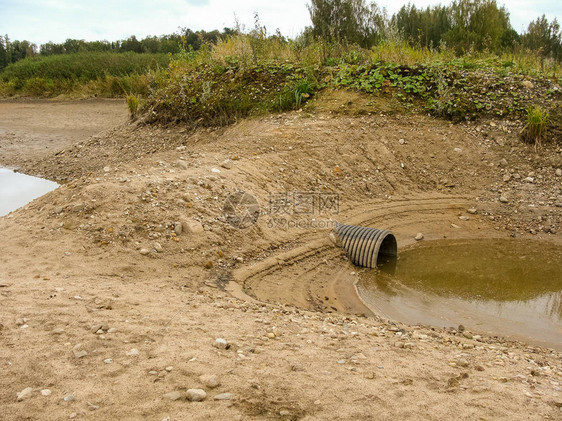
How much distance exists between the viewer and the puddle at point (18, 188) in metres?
9.33

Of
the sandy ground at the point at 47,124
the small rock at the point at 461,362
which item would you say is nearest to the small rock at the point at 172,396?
the small rock at the point at 461,362

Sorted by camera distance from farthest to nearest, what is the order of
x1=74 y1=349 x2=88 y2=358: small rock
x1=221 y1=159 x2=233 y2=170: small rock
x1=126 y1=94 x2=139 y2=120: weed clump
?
1. x1=126 y1=94 x2=139 y2=120: weed clump
2. x1=221 y1=159 x2=233 y2=170: small rock
3. x1=74 y1=349 x2=88 y2=358: small rock

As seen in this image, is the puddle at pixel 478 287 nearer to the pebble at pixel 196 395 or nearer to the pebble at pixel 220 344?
the pebble at pixel 220 344

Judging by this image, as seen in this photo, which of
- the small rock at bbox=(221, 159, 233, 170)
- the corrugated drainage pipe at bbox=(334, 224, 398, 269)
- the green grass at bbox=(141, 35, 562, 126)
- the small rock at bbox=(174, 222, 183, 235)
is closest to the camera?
the small rock at bbox=(174, 222, 183, 235)

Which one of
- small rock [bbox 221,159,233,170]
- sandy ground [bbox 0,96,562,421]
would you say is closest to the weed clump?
sandy ground [bbox 0,96,562,421]

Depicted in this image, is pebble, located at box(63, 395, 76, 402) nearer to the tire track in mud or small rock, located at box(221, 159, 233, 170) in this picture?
the tire track in mud

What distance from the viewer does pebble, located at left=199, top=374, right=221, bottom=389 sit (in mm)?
3150

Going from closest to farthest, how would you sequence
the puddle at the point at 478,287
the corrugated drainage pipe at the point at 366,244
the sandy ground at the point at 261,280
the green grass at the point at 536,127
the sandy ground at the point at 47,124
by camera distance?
the sandy ground at the point at 261,280
the puddle at the point at 478,287
the corrugated drainage pipe at the point at 366,244
the green grass at the point at 536,127
the sandy ground at the point at 47,124

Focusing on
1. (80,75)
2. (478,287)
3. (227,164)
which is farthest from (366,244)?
(80,75)

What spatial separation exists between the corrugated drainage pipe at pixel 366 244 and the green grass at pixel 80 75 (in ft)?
47.4

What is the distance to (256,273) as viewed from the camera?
5.91 m

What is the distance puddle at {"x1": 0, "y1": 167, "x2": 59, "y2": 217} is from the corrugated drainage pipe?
239 inches

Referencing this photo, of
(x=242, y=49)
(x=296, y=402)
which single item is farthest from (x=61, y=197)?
(x=242, y=49)

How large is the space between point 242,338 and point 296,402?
994 mm
